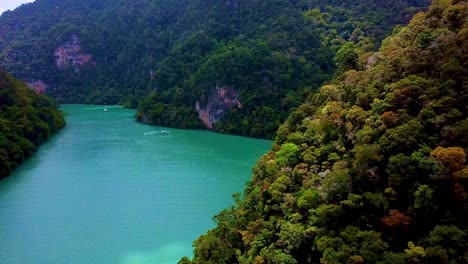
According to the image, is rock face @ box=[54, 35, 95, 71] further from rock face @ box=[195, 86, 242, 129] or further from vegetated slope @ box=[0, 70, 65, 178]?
rock face @ box=[195, 86, 242, 129]

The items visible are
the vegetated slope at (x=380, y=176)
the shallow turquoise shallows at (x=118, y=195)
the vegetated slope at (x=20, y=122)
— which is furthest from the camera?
the vegetated slope at (x=20, y=122)

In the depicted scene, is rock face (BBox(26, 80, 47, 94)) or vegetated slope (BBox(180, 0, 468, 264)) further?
rock face (BBox(26, 80, 47, 94))

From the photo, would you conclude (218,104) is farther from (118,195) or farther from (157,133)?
(118,195)

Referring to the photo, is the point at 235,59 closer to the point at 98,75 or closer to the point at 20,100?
→ the point at 20,100

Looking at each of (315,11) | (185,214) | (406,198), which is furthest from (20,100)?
(406,198)

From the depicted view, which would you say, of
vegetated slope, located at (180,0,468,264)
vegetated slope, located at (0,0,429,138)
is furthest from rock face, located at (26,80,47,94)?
vegetated slope, located at (180,0,468,264)

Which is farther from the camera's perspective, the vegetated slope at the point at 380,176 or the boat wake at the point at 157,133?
the boat wake at the point at 157,133

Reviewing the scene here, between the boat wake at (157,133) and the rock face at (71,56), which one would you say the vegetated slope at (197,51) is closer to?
the rock face at (71,56)

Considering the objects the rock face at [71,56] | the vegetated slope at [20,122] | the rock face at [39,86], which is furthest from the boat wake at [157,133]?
the rock face at [71,56]
